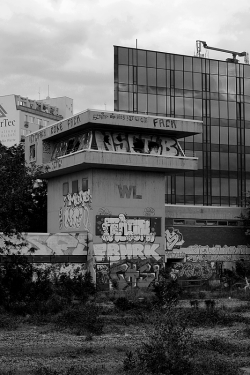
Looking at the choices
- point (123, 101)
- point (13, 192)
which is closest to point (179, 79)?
point (123, 101)

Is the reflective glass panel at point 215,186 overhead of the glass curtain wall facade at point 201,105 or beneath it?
beneath

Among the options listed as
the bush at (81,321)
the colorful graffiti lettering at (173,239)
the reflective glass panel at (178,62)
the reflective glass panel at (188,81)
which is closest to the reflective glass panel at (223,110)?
the reflective glass panel at (188,81)

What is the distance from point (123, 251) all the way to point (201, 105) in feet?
130

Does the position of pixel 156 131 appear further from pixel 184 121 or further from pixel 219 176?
pixel 219 176

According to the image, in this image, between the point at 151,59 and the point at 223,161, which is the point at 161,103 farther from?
the point at 223,161

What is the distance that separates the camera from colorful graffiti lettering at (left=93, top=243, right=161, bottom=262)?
1811 inches

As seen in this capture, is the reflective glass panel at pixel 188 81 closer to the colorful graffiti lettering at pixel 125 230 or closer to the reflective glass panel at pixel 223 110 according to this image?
the reflective glass panel at pixel 223 110

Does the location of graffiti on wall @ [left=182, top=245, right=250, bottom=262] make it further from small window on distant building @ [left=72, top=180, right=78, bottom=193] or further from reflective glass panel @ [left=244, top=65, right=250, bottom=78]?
reflective glass panel @ [left=244, top=65, right=250, bottom=78]

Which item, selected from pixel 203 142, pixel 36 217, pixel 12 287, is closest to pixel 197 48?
pixel 203 142

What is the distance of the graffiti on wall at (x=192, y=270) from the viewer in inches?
2029

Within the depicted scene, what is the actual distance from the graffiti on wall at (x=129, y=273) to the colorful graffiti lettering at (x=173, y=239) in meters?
3.75

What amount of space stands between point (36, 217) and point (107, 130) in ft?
54.6

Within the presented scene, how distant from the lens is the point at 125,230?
154 ft

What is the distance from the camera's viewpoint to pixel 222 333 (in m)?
24.3
